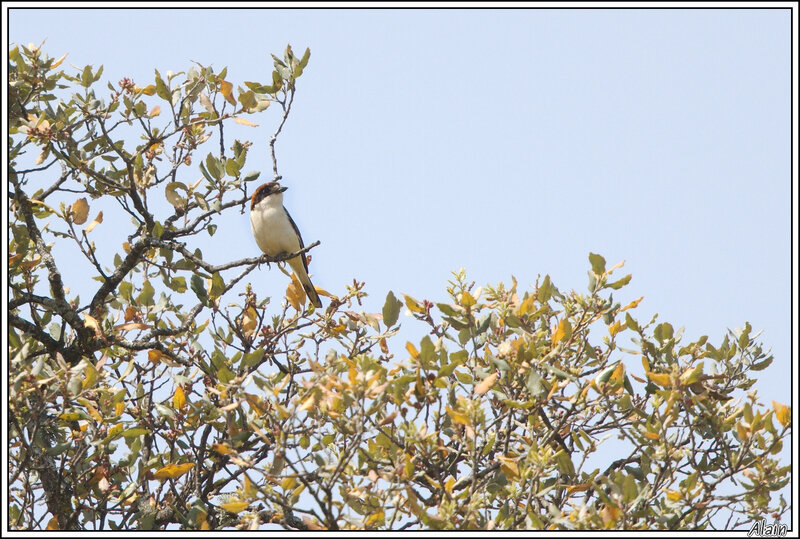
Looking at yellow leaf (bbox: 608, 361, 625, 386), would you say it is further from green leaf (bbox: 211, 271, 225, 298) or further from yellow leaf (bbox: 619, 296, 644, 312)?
green leaf (bbox: 211, 271, 225, 298)

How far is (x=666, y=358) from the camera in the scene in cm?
491

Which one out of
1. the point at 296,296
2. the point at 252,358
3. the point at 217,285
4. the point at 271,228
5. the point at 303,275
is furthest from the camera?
the point at 303,275

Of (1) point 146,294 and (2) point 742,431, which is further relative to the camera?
(1) point 146,294

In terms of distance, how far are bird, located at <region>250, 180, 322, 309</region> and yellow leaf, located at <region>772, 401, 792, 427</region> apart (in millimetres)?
4307

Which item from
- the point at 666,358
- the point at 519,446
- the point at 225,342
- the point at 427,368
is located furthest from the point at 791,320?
the point at 225,342

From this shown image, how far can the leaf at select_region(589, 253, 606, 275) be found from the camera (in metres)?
4.58

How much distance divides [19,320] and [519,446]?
3.17 meters

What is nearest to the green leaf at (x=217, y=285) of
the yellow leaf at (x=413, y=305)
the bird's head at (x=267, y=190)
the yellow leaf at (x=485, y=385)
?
the yellow leaf at (x=413, y=305)

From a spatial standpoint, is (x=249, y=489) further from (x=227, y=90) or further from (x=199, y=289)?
(x=227, y=90)

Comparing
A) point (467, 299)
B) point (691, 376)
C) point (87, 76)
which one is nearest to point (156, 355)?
point (87, 76)

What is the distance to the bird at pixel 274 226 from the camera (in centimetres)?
776

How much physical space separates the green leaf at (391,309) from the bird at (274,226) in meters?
2.88

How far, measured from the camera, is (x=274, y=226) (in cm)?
775

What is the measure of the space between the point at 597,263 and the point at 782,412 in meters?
1.17
